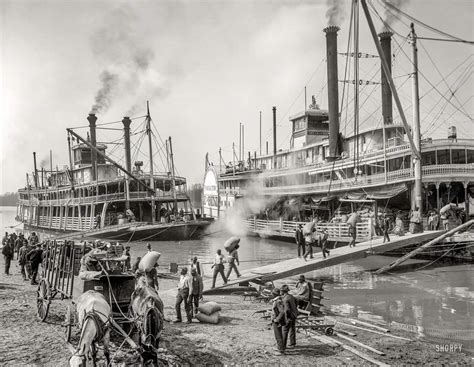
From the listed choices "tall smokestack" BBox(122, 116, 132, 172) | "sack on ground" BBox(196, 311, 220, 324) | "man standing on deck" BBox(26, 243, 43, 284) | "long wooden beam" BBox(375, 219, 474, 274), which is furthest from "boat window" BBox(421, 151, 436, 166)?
"tall smokestack" BBox(122, 116, 132, 172)

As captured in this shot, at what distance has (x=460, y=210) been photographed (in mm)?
25156

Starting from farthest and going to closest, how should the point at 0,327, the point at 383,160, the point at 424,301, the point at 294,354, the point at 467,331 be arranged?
the point at 383,160
the point at 424,301
the point at 467,331
the point at 0,327
the point at 294,354

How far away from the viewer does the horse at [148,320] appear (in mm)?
6508

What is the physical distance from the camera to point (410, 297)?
50.3 ft

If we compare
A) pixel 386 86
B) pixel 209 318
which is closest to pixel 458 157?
pixel 386 86

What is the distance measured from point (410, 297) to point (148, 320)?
1132cm

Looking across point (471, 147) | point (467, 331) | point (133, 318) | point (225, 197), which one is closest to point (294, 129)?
point (225, 197)

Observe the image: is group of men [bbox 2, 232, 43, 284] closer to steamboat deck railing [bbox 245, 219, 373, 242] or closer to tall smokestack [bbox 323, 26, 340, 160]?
steamboat deck railing [bbox 245, 219, 373, 242]

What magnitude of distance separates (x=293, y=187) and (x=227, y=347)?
31.9 m

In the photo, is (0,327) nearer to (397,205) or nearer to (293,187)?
(397,205)

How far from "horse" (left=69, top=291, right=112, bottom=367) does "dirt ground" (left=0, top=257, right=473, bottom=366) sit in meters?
0.41

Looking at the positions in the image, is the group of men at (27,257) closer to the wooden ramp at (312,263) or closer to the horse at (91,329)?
the wooden ramp at (312,263)

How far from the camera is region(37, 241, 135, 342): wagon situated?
330 inches

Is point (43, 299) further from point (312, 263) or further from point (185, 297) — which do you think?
point (312, 263)
